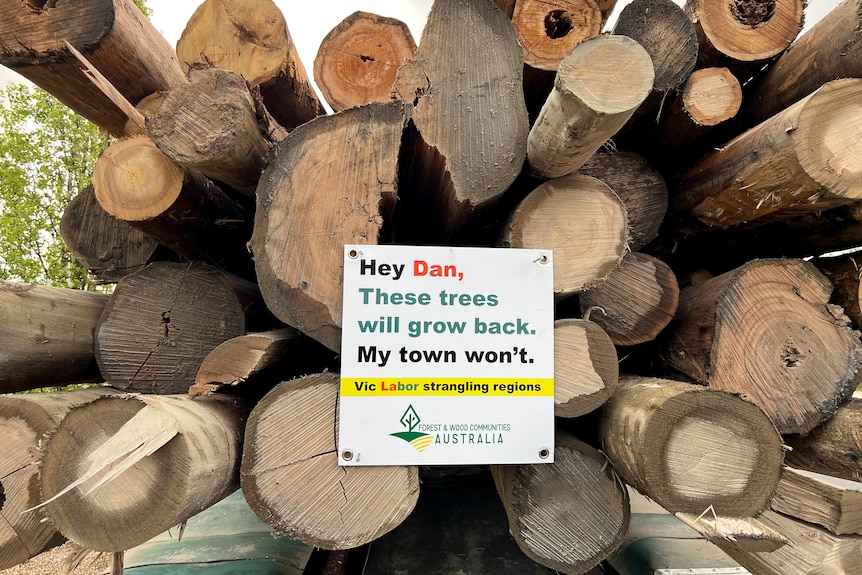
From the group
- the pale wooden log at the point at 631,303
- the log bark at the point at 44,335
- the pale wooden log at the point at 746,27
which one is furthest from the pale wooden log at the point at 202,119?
the pale wooden log at the point at 746,27

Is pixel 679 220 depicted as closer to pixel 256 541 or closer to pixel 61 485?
pixel 61 485

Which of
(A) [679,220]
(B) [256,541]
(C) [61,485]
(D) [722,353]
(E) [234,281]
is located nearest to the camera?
(C) [61,485]

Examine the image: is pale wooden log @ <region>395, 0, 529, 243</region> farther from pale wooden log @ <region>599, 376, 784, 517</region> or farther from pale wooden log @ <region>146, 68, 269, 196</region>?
pale wooden log @ <region>599, 376, 784, 517</region>

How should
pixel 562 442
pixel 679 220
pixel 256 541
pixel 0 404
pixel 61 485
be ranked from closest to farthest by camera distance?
pixel 61 485, pixel 0 404, pixel 562 442, pixel 679 220, pixel 256 541

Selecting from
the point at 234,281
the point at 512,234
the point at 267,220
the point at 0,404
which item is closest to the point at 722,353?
the point at 512,234

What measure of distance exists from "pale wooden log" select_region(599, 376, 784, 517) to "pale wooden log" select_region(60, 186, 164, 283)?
1614 millimetres

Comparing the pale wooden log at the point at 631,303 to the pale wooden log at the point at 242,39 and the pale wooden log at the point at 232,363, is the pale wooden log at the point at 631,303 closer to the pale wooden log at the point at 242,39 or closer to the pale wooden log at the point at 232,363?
the pale wooden log at the point at 232,363

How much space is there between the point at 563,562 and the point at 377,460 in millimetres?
506

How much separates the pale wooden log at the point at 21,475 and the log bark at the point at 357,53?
138 cm

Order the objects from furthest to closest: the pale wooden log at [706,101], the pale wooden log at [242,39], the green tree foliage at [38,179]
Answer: the green tree foliage at [38,179] < the pale wooden log at [242,39] < the pale wooden log at [706,101]

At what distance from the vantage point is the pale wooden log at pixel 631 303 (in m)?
1.56

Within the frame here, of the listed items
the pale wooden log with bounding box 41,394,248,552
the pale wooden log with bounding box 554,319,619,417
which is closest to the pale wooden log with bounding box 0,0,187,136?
the pale wooden log with bounding box 41,394,248,552

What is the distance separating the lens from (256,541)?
209 cm

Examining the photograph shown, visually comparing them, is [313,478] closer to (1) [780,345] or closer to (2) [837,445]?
(1) [780,345]
